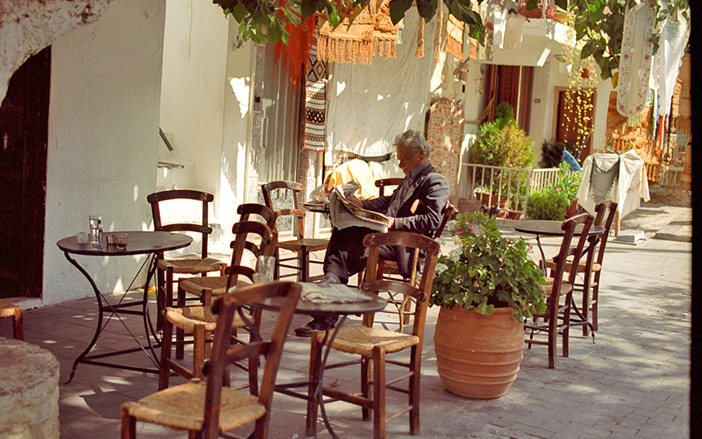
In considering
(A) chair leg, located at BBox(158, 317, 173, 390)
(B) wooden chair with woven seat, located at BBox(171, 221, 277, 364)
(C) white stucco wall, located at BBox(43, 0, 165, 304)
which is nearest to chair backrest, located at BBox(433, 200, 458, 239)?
(B) wooden chair with woven seat, located at BBox(171, 221, 277, 364)

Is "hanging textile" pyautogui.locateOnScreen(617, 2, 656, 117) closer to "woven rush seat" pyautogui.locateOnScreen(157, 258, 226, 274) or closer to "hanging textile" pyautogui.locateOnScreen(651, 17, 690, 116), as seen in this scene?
"hanging textile" pyautogui.locateOnScreen(651, 17, 690, 116)

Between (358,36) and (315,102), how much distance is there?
1275 mm

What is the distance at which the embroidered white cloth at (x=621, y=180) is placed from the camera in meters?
12.6

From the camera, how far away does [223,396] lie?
3.10 metres

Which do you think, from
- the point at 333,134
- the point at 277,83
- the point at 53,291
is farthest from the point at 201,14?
the point at 53,291

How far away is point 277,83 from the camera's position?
404 inches

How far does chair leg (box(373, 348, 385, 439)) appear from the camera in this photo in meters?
3.86

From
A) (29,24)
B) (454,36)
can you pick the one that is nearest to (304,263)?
(29,24)

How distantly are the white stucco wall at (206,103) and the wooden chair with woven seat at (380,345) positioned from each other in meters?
5.12

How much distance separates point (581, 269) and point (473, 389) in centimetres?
251

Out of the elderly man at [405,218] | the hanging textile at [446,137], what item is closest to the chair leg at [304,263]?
the elderly man at [405,218]

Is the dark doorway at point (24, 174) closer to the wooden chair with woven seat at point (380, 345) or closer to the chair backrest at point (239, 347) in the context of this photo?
the wooden chair with woven seat at point (380, 345)

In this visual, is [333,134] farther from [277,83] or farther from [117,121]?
[117,121]

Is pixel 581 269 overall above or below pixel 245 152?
below
